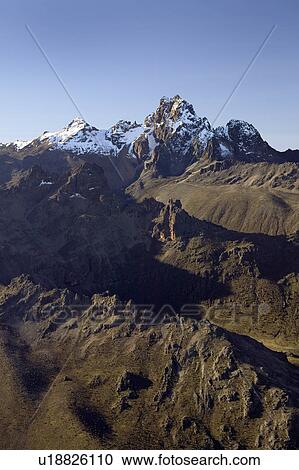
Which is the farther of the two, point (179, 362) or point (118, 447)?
point (179, 362)

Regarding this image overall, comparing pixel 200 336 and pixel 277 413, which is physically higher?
pixel 200 336

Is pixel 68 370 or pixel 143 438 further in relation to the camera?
pixel 68 370

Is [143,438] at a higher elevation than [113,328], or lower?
lower

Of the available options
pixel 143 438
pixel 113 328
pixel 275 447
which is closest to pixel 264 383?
pixel 275 447

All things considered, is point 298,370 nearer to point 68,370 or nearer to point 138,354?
point 138,354

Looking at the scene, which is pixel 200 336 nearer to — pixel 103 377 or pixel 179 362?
pixel 179 362
